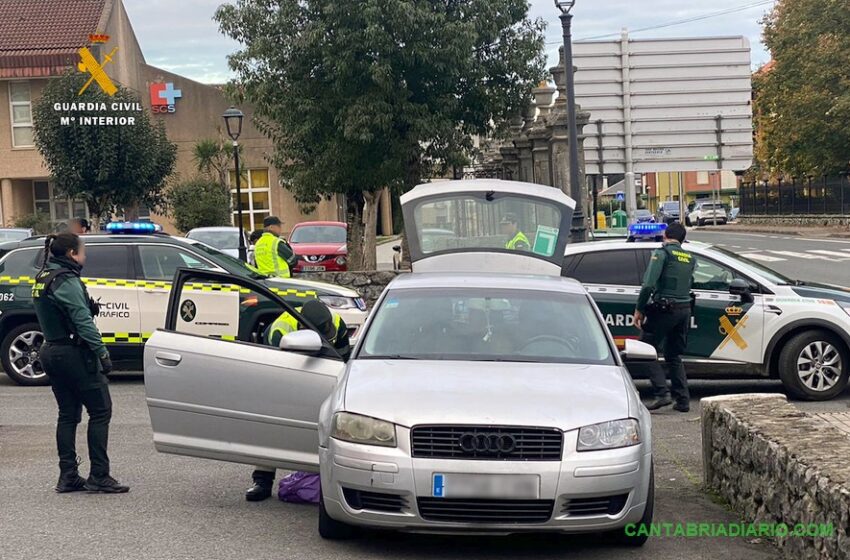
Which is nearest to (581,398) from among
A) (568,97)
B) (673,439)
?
(673,439)

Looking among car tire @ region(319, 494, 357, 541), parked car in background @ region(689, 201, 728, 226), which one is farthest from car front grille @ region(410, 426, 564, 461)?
parked car in background @ region(689, 201, 728, 226)

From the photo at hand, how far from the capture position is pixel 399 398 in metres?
6.02

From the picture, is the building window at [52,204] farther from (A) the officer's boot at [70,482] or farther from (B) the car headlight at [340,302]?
(A) the officer's boot at [70,482]

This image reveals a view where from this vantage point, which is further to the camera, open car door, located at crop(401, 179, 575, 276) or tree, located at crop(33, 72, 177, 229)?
tree, located at crop(33, 72, 177, 229)

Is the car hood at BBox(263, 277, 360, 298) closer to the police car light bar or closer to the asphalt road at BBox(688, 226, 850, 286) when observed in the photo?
the police car light bar

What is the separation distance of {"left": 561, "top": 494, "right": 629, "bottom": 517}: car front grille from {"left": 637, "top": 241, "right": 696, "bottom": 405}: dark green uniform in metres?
5.07

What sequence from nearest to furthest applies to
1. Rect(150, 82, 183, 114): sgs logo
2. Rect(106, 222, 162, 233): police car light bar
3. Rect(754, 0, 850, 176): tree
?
Rect(106, 222, 162, 233): police car light bar < Rect(150, 82, 183, 114): sgs logo < Rect(754, 0, 850, 176): tree

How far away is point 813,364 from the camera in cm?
1162

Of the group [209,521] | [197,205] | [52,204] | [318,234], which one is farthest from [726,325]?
[52,204]

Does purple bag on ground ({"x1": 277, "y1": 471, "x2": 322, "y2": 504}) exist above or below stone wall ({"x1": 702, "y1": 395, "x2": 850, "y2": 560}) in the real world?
below

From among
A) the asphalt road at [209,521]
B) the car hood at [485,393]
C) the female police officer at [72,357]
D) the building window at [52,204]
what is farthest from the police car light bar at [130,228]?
the building window at [52,204]

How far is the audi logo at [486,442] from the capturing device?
5.77 meters

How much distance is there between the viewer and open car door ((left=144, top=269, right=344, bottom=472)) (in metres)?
7.03

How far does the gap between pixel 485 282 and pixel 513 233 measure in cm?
309
